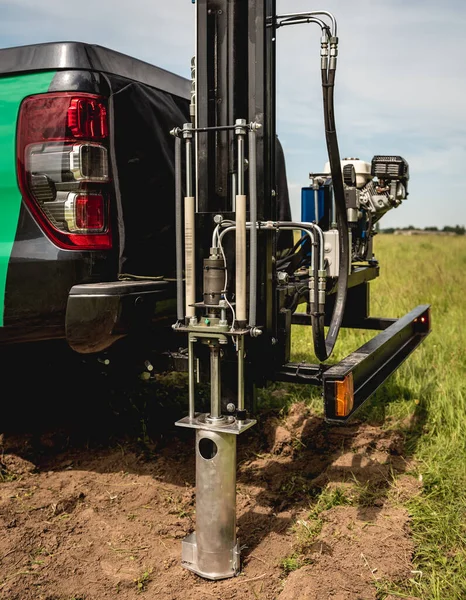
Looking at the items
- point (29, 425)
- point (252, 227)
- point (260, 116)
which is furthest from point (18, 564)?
point (260, 116)

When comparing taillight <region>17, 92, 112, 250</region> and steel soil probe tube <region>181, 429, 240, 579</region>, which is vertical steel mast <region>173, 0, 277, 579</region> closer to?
steel soil probe tube <region>181, 429, 240, 579</region>

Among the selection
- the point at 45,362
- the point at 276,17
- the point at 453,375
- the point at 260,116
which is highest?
the point at 276,17

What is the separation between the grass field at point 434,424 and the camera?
2.64 metres

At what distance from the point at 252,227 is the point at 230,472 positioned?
0.92 m

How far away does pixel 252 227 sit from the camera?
247cm

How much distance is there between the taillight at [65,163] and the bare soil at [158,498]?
79 cm

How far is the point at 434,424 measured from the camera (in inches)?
158

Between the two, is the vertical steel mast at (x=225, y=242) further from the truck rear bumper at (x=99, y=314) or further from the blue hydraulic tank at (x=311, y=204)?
the blue hydraulic tank at (x=311, y=204)

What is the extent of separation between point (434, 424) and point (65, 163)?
8.52 feet

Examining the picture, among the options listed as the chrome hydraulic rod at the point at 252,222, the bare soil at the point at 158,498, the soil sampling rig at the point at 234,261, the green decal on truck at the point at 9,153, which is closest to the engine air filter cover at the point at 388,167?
the soil sampling rig at the point at 234,261

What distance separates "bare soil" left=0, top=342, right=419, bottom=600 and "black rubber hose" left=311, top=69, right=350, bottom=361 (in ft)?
2.47

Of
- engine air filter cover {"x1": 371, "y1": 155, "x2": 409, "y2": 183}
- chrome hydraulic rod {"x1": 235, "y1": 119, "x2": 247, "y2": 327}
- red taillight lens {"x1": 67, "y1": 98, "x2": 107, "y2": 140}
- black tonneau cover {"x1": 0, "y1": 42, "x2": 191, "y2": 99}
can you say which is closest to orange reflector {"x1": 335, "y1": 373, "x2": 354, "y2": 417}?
chrome hydraulic rod {"x1": 235, "y1": 119, "x2": 247, "y2": 327}

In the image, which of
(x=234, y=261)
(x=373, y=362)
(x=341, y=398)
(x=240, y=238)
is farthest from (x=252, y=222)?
(x=373, y=362)

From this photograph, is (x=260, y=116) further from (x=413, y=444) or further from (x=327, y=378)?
(x=413, y=444)
